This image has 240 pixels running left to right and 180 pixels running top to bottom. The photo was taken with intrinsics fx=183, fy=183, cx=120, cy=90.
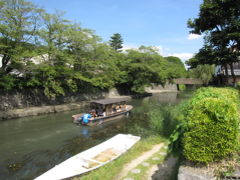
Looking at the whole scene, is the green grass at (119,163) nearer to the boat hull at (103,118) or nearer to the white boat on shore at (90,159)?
the white boat on shore at (90,159)

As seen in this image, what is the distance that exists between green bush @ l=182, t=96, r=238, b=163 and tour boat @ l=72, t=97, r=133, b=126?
1405cm

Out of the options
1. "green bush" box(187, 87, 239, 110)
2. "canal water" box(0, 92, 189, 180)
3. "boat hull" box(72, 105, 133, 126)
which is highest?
"green bush" box(187, 87, 239, 110)

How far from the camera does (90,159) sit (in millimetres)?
8758

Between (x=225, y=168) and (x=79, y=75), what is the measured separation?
23859 millimetres

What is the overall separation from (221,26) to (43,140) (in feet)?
53.0

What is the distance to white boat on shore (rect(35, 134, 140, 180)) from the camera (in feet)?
24.3

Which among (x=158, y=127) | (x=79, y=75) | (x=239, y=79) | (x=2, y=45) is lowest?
(x=158, y=127)

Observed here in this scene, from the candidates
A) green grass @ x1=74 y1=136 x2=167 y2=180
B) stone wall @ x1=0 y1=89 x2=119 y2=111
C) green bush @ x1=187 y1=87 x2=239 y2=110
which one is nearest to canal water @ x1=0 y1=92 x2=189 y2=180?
green grass @ x1=74 y1=136 x2=167 y2=180

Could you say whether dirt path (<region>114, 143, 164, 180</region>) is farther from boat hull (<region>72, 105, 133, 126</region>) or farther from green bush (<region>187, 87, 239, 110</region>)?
boat hull (<region>72, 105, 133, 126</region>)

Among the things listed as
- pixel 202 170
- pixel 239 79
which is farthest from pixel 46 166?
pixel 239 79

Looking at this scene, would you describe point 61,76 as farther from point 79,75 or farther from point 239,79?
point 239,79

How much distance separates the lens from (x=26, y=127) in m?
16.8

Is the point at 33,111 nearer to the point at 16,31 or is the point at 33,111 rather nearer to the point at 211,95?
the point at 16,31

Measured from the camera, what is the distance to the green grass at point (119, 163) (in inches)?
282
